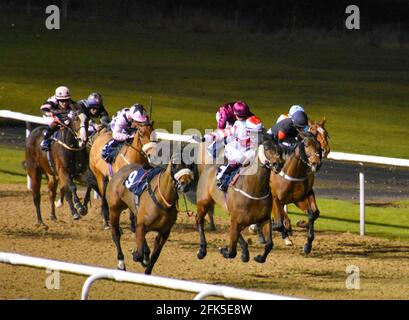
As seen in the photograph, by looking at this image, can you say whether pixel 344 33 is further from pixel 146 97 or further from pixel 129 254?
pixel 129 254

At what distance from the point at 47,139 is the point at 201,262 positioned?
12.5 feet

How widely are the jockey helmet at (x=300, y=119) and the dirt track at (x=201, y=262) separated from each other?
4.86 ft

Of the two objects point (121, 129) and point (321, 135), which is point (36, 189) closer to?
point (121, 129)

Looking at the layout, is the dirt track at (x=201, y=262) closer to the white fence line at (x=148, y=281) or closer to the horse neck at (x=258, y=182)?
the horse neck at (x=258, y=182)

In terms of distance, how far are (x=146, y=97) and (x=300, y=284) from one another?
1863 centimetres

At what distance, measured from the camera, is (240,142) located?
48.0 ft

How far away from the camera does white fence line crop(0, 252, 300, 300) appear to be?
8531 millimetres

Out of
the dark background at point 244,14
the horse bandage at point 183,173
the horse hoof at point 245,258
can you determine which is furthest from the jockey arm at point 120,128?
the dark background at point 244,14

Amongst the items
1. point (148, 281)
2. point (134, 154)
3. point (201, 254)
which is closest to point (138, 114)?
point (134, 154)

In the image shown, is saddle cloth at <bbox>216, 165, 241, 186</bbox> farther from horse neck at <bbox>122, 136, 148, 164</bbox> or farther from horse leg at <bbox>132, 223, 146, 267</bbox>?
horse neck at <bbox>122, 136, 148, 164</bbox>

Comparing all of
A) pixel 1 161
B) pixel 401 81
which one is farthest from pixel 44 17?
pixel 1 161

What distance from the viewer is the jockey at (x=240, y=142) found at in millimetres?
14484

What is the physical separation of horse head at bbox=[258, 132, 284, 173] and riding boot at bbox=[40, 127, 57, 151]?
16.0ft

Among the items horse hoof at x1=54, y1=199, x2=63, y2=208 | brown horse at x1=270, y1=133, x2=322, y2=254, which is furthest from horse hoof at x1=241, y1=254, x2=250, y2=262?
horse hoof at x1=54, y1=199, x2=63, y2=208
